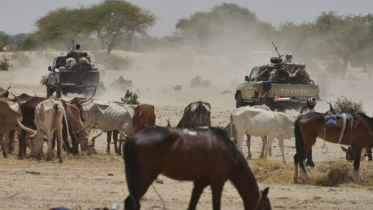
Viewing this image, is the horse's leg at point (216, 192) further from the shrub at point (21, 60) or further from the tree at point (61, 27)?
the tree at point (61, 27)

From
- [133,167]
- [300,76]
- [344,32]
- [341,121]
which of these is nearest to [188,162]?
[133,167]

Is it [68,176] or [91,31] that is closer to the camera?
[68,176]

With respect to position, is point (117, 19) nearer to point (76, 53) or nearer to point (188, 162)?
point (76, 53)

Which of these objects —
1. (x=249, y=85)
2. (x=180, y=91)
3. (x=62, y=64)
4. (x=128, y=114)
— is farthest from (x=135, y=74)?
(x=128, y=114)

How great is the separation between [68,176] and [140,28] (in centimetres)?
5639

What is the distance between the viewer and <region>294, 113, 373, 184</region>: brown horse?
12.7m

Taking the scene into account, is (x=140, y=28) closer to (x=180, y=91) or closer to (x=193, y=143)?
(x=180, y=91)

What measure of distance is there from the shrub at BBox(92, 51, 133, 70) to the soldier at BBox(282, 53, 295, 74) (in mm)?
32355

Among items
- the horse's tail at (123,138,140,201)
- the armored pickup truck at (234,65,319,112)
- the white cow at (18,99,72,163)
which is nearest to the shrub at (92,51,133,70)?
the armored pickup truck at (234,65,319,112)

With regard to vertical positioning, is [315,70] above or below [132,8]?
below

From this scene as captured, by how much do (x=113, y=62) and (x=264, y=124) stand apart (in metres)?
41.9

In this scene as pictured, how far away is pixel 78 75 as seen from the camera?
27.3 m

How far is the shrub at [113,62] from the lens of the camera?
5609 cm

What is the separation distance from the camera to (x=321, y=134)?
12.9m
